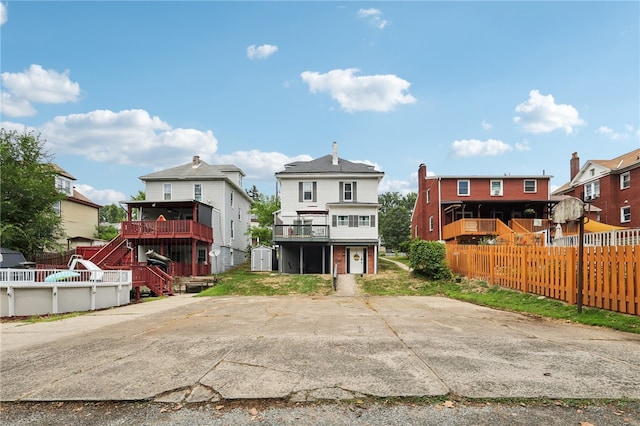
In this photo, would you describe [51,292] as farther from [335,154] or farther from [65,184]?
[65,184]

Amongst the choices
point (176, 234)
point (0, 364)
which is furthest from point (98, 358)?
point (176, 234)

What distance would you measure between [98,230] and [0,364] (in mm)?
39068

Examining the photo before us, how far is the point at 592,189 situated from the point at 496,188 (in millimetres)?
9818

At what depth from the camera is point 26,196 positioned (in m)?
23.9

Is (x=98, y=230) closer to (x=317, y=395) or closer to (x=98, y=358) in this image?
(x=98, y=358)

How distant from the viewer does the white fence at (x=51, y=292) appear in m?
12.0

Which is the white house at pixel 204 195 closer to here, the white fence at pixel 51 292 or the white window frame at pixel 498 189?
the white fence at pixel 51 292

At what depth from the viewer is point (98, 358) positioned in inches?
211

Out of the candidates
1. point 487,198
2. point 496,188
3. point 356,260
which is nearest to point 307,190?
point 356,260

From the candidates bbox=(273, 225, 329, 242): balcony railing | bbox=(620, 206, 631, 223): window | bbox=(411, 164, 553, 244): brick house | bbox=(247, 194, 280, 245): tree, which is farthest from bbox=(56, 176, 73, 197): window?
bbox=(620, 206, 631, 223): window

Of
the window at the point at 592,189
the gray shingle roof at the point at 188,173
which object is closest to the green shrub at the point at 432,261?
the gray shingle roof at the point at 188,173

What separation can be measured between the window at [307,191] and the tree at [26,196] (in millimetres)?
17617

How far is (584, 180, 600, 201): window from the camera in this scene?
33588 millimetres

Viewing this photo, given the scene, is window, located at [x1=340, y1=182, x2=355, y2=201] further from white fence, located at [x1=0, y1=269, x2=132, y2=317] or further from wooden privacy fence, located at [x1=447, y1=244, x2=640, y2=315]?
white fence, located at [x1=0, y1=269, x2=132, y2=317]
